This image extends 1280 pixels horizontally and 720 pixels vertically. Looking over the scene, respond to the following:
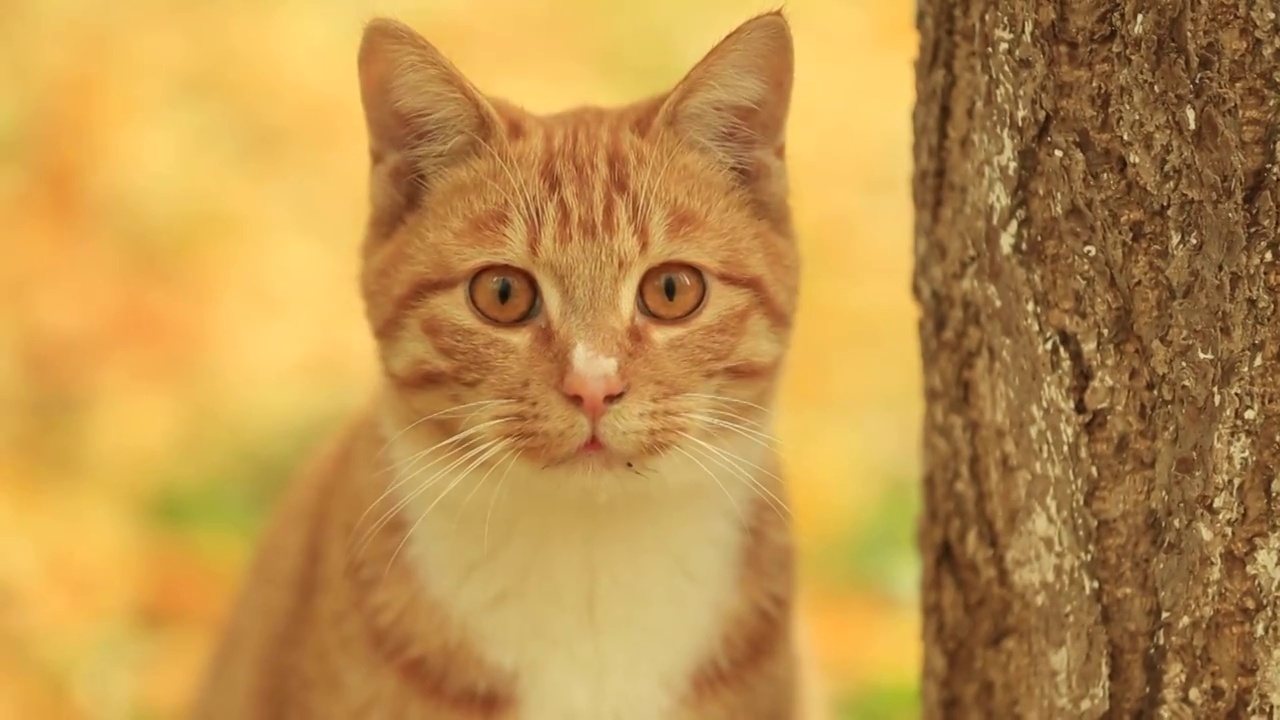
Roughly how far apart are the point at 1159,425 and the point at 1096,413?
7 cm

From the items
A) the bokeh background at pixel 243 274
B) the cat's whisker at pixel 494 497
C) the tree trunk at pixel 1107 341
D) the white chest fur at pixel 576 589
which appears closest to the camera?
the tree trunk at pixel 1107 341

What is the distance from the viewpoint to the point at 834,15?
2.90m

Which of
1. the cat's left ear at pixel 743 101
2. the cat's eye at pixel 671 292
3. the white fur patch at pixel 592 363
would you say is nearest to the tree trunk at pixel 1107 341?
the cat's left ear at pixel 743 101

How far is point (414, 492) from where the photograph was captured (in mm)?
1677

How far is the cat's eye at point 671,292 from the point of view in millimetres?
1573

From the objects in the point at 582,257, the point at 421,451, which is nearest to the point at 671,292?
the point at 582,257

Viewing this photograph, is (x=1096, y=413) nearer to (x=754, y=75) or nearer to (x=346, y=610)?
(x=754, y=75)

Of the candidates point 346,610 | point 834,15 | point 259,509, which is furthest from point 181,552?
point 834,15

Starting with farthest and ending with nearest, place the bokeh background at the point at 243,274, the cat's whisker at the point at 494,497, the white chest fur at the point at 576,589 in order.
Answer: the bokeh background at the point at 243,274 < the white chest fur at the point at 576,589 < the cat's whisker at the point at 494,497

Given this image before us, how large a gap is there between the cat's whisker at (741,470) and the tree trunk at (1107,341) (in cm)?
24

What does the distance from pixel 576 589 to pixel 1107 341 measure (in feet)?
2.27

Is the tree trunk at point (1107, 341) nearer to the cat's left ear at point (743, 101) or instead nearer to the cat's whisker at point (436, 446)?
the cat's left ear at point (743, 101)

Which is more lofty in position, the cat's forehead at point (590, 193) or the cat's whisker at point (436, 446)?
the cat's forehead at point (590, 193)

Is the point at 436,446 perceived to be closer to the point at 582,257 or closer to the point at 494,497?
the point at 494,497
